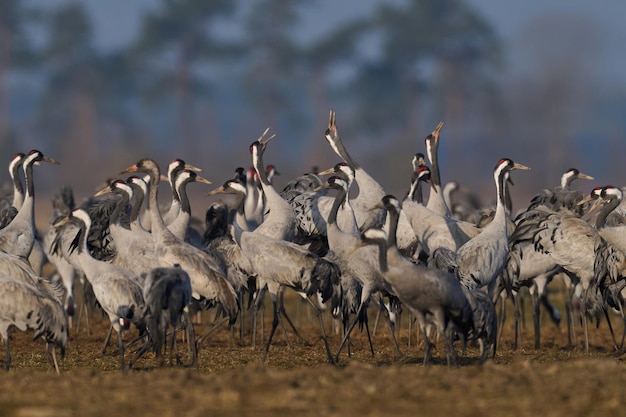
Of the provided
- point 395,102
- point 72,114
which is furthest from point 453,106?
point 72,114

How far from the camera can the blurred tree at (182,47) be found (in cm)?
7162

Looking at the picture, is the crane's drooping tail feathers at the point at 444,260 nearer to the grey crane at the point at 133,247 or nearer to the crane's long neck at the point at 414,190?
the crane's long neck at the point at 414,190

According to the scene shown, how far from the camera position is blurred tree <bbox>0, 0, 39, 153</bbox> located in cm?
6688

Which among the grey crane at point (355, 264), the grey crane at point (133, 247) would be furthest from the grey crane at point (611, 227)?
the grey crane at point (133, 247)

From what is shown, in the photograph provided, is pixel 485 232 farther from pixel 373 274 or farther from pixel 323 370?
pixel 323 370

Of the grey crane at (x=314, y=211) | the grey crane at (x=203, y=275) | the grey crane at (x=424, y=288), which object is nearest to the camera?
the grey crane at (x=424, y=288)

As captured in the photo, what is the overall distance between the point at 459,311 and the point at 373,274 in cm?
147

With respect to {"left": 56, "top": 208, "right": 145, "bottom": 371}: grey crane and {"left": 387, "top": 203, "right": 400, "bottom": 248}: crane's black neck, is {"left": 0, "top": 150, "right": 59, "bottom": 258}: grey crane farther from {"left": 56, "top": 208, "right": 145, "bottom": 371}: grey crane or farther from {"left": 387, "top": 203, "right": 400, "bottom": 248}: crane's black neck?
{"left": 387, "top": 203, "right": 400, "bottom": 248}: crane's black neck

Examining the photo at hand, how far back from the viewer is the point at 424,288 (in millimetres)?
10492

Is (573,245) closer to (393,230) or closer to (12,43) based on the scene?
(393,230)

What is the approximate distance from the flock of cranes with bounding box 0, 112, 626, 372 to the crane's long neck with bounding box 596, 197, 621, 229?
3 cm

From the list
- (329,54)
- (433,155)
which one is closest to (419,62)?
(329,54)

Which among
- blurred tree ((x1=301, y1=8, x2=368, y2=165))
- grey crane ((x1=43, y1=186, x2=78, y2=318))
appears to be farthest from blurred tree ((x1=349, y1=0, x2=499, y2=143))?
grey crane ((x1=43, y1=186, x2=78, y2=318))

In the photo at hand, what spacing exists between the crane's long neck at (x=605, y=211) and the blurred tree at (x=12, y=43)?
5602cm
